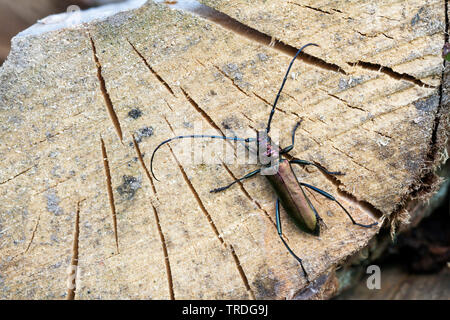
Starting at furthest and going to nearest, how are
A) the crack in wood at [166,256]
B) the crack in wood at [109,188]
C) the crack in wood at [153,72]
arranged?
the crack in wood at [153,72] < the crack in wood at [109,188] < the crack in wood at [166,256]

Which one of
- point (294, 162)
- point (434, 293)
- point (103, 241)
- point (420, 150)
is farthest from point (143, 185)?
point (434, 293)

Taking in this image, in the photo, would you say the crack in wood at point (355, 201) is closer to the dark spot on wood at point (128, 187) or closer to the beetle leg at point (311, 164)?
the beetle leg at point (311, 164)

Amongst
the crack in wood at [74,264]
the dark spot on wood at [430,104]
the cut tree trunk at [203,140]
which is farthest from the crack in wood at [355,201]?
the crack in wood at [74,264]

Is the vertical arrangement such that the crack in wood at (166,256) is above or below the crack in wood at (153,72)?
below

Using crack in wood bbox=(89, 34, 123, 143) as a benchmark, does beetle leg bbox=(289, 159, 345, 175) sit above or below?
below

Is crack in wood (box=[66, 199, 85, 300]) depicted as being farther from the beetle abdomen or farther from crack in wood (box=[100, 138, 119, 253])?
the beetle abdomen

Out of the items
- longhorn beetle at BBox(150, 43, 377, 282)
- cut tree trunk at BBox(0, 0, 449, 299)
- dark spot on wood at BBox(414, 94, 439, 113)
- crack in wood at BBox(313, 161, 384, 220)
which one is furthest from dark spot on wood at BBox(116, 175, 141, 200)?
dark spot on wood at BBox(414, 94, 439, 113)
